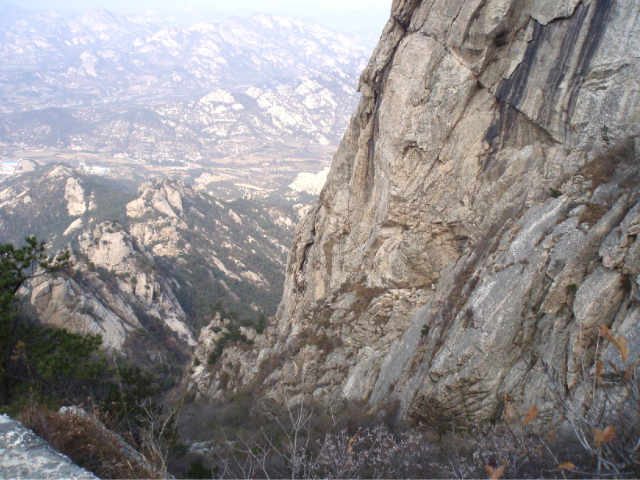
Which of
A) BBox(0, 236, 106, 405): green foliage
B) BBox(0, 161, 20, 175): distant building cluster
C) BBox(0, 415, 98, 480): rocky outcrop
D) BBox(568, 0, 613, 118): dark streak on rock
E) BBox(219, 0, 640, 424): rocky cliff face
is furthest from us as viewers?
BBox(0, 161, 20, 175): distant building cluster

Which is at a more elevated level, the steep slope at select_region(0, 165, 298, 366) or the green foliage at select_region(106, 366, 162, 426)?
the green foliage at select_region(106, 366, 162, 426)

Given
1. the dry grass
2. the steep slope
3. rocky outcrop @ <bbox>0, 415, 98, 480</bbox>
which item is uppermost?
rocky outcrop @ <bbox>0, 415, 98, 480</bbox>

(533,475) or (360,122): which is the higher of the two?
(360,122)

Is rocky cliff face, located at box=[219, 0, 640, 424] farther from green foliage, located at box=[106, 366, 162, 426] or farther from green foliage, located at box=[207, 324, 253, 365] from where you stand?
green foliage, located at box=[207, 324, 253, 365]

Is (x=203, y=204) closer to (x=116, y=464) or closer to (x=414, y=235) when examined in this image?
(x=414, y=235)

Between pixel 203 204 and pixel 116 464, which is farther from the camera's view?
pixel 203 204

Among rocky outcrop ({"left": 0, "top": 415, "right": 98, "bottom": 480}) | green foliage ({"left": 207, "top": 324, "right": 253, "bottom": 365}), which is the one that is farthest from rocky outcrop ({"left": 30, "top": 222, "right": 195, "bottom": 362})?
rocky outcrop ({"left": 0, "top": 415, "right": 98, "bottom": 480})

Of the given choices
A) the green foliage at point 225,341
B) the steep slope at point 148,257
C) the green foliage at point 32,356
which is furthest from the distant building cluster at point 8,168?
the green foliage at point 32,356

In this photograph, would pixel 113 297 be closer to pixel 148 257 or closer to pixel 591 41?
pixel 148 257

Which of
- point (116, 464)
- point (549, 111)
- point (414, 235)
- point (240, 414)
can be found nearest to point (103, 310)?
point (240, 414)
